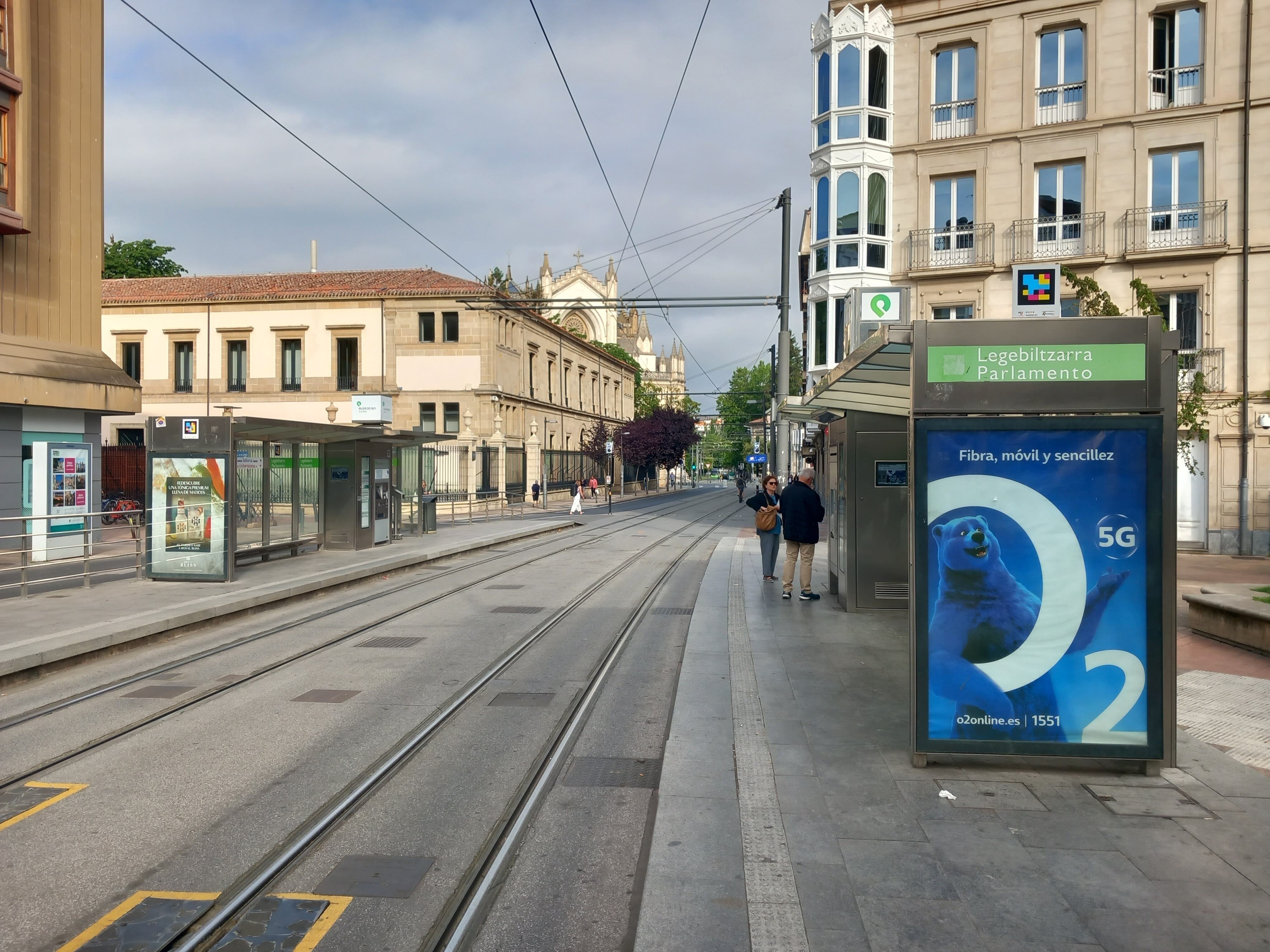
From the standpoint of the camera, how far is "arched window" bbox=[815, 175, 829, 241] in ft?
79.5

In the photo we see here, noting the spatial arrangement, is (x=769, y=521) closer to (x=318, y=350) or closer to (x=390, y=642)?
(x=390, y=642)

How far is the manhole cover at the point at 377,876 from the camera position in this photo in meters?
4.37

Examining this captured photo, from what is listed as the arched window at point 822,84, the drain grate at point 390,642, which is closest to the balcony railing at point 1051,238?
the arched window at point 822,84

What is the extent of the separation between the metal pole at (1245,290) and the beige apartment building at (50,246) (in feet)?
78.5

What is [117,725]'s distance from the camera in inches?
285

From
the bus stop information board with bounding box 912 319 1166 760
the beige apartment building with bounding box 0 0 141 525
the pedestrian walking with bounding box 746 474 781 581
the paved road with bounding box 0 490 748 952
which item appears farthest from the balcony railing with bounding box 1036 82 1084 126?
the beige apartment building with bounding box 0 0 141 525

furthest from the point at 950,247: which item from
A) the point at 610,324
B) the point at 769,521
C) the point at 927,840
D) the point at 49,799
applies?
the point at 610,324

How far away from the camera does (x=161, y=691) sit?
8.38 m

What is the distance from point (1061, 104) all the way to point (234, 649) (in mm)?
21801

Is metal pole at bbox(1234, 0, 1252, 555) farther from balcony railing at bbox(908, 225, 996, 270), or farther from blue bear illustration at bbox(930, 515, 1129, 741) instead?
blue bear illustration at bbox(930, 515, 1129, 741)

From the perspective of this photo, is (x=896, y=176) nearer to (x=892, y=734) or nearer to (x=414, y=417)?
(x=892, y=734)

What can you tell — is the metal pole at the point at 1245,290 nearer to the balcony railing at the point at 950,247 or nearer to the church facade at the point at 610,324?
the balcony railing at the point at 950,247

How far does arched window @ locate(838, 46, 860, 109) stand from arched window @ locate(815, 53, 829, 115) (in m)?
0.41

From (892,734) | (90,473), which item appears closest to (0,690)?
(892,734)
